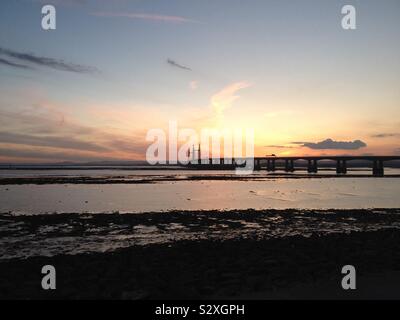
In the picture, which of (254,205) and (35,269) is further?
(254,205)

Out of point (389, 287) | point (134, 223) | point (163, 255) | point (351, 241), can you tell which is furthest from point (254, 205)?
point (389, 287)

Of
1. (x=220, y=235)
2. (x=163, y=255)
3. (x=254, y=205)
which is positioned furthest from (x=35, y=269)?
(x=254, y=205)

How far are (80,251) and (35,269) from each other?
3.18 m

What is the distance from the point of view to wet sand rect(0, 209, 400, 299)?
9.42 meters

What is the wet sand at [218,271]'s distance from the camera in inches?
371

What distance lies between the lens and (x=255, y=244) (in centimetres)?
1538

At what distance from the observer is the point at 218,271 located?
11.2 metres

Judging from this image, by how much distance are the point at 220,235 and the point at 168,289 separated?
8689 mm

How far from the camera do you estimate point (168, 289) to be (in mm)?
9695
